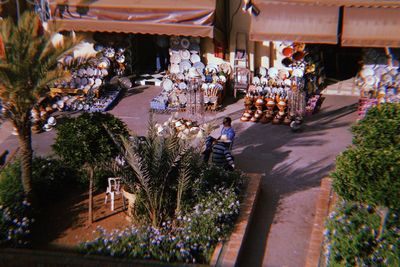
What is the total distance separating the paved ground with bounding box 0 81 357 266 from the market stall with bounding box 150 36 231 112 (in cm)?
43

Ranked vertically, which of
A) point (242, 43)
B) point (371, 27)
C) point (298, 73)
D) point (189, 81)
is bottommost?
point (189, 81)

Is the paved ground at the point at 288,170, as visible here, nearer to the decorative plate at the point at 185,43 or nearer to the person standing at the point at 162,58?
the decorative plate at the point at 185,43

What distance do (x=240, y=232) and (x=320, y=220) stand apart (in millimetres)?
1549

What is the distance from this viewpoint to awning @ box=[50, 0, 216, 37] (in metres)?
16.4

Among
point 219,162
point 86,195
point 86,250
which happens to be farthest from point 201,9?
point 86,250

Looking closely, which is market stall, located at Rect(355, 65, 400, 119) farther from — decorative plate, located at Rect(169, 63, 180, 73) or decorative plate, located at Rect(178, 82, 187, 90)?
decorative plate, located at Rect(169, 63, 180, 73)

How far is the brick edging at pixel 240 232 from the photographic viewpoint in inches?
378

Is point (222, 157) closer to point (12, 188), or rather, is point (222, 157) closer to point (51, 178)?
point (51, 178)

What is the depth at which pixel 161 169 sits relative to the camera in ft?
34.3

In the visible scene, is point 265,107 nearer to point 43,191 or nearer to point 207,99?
point 207,99

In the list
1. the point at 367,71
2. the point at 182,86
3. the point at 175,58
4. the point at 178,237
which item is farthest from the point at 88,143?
the point at 367,71

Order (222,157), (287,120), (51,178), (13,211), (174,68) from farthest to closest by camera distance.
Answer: (174,68) < (287,120) < (222,157) < (51,178) < (13,211)

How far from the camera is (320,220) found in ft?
35.5

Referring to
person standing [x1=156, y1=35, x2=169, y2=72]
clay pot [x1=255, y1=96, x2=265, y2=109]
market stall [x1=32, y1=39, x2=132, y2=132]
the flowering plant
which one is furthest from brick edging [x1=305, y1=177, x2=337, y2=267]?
person standing [x1=156, y1=35, x2=169, y2=72]
